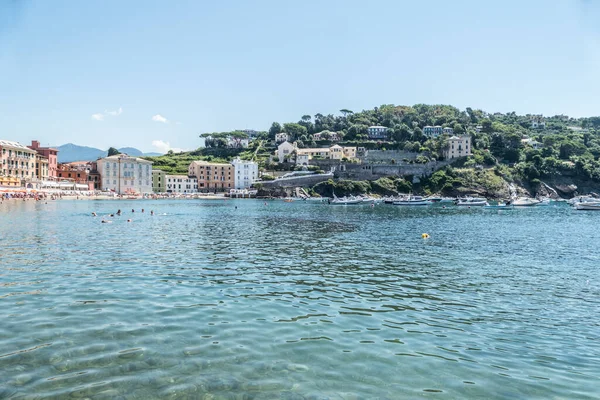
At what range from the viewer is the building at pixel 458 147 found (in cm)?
12494

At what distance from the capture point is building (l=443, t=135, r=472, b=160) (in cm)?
12494

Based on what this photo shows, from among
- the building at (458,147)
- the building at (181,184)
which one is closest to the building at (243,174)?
the building at (181,184)

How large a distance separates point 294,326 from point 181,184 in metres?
122

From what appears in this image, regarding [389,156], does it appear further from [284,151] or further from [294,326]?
[294,326]

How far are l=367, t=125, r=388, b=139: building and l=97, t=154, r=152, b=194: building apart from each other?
79.3 m

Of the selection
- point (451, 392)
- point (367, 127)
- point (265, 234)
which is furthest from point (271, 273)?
point (367, 127)

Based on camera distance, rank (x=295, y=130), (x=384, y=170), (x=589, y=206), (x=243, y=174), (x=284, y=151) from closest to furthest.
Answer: (x=589, y=206)
(x=384, y=170)
(x=243, y=174)
(x=284, y=151)
(x=295, y=130)

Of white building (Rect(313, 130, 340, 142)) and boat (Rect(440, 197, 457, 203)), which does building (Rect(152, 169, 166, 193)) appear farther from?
boat (Rect(440, 197, 457, 203))

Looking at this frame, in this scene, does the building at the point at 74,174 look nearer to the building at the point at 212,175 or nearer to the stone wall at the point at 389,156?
the building at the point at 212,175

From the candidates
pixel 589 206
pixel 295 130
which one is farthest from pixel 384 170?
pixel 589 206

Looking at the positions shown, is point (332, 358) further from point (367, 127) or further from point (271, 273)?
point (367, 127)

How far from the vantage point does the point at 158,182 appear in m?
125

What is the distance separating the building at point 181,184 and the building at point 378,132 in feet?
215

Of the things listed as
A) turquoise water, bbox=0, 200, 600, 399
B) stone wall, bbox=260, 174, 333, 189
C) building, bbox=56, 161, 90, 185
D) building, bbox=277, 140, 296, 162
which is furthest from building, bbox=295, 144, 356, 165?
turquoise water, bbox=0, 200, 600, 399
